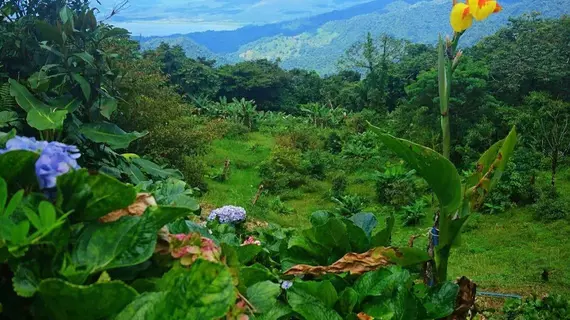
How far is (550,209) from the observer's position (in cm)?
956

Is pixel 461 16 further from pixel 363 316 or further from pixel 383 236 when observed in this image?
pixel 363 316

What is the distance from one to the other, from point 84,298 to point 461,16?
134 cm

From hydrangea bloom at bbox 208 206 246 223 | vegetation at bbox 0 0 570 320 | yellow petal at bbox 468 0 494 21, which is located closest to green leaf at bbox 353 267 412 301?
vegetation at bbox 0 0 570 320

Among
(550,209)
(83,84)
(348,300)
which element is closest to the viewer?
(348,300)

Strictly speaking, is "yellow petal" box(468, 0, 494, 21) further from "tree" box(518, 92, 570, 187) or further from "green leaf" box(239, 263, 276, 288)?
"tree" box(518, 92, 570, 187)

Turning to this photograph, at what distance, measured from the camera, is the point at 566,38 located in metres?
16.3

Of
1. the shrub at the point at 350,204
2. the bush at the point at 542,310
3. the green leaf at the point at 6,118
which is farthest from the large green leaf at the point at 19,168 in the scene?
the shrub at the point at 350,204

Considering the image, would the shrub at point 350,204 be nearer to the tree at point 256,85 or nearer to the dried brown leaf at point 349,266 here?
the dried brown leaf at point 349,266

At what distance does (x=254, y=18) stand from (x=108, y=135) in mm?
98820

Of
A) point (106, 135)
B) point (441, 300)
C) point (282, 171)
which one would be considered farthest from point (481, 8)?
point (282, 171)

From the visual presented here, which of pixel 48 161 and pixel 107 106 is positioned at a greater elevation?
pixel 48 161

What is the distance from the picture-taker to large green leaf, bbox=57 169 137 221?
2.38 ft

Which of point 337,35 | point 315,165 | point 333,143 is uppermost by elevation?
point 315,165

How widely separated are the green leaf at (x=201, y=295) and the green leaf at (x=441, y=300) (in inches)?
20.5
